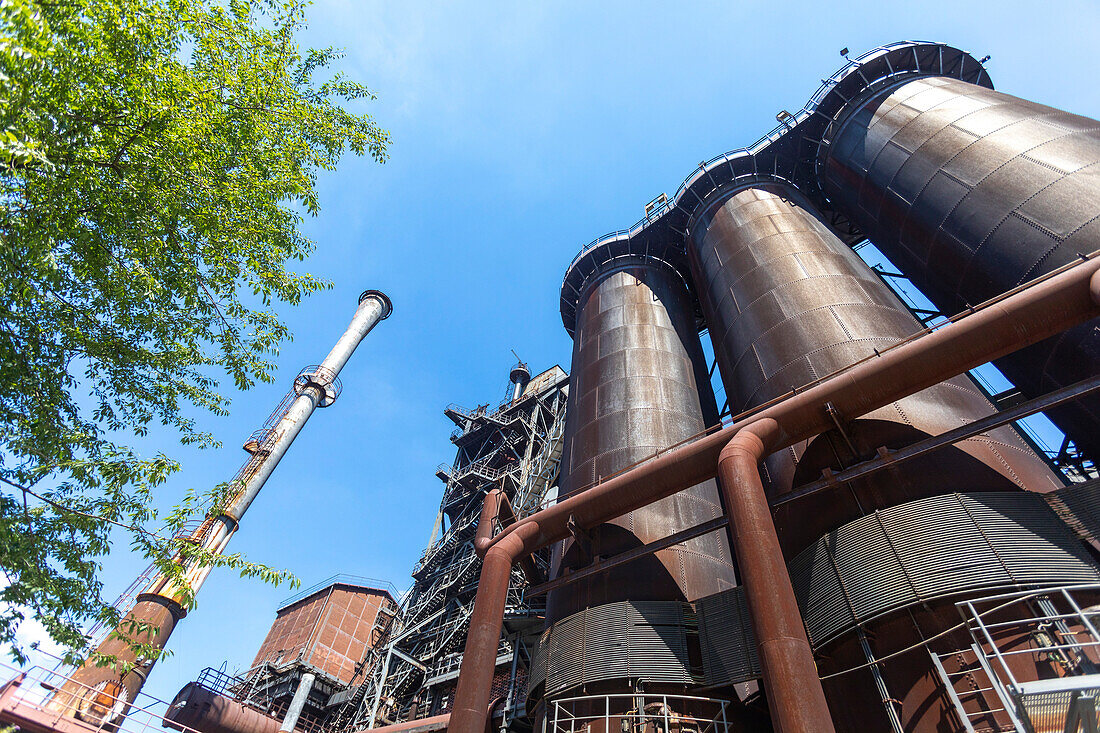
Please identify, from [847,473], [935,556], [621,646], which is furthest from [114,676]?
[935,556]

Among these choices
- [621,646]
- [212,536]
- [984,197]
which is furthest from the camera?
[212,536]

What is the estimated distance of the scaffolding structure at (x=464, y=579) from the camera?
1016 inches

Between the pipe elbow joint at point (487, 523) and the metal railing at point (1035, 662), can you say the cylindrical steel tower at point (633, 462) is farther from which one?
the metal railing at point (1035, 662)

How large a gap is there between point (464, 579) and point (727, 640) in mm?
22887

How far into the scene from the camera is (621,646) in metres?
13.2

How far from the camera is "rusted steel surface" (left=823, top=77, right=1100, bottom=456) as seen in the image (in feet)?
42.7

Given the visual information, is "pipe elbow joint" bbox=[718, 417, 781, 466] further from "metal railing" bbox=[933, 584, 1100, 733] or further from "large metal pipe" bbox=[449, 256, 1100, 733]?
"metal railing" bbox=[933, 584, 1100, 733]

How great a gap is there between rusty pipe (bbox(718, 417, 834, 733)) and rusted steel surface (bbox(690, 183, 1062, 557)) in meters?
→ 2.12

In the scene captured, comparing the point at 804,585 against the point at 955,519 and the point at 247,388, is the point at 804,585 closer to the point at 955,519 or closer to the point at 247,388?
the point at 955,519

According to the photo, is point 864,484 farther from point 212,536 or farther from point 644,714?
point 212,536

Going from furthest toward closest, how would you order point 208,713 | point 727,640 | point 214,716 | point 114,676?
point 214,716 → point 208,713 → point 114,676 → point 727,640

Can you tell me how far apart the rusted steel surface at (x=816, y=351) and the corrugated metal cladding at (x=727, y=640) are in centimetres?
172

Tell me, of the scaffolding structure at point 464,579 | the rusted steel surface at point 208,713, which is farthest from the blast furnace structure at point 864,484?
the rusted steel surface at point 208,713

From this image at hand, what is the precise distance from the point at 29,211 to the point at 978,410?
57.7 ft
